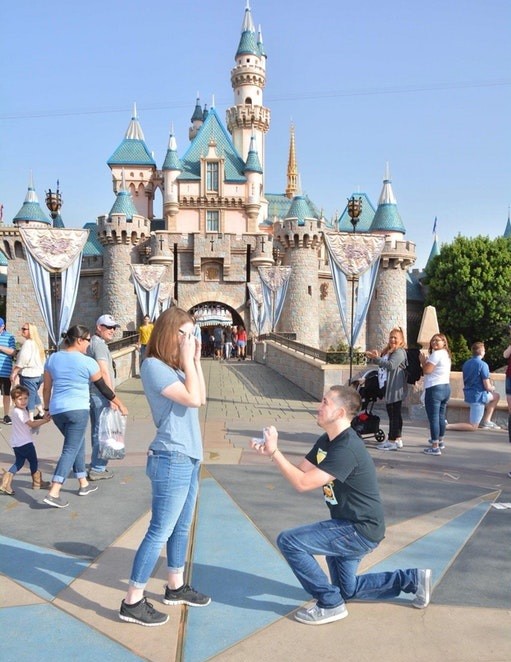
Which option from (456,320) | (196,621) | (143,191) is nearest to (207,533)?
(196,621)

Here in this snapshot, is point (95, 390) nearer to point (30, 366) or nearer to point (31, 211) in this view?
point (30, 366)

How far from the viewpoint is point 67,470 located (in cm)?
519

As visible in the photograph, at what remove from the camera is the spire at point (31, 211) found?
1769 inches

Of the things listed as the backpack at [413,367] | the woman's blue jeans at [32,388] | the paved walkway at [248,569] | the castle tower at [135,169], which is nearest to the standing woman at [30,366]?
the woman's blue jeans at [32,388]

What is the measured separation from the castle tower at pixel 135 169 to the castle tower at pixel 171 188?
5.15m

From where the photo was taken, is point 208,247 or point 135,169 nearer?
point 208,247

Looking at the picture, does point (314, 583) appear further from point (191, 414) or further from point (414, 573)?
point (191, 414)

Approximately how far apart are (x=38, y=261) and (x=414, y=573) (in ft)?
38.8

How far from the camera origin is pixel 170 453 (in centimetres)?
315

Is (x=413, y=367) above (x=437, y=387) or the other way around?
above

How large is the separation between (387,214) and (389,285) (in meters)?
5.46

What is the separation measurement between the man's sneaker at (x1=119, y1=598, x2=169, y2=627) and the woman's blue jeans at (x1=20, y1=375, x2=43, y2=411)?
21.0 ft

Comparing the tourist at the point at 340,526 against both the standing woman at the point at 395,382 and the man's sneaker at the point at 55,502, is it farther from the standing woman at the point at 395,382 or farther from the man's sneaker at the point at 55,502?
the standing woman at the point at 395,382

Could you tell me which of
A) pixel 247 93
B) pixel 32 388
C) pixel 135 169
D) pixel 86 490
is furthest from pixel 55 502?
pixel 247 93
